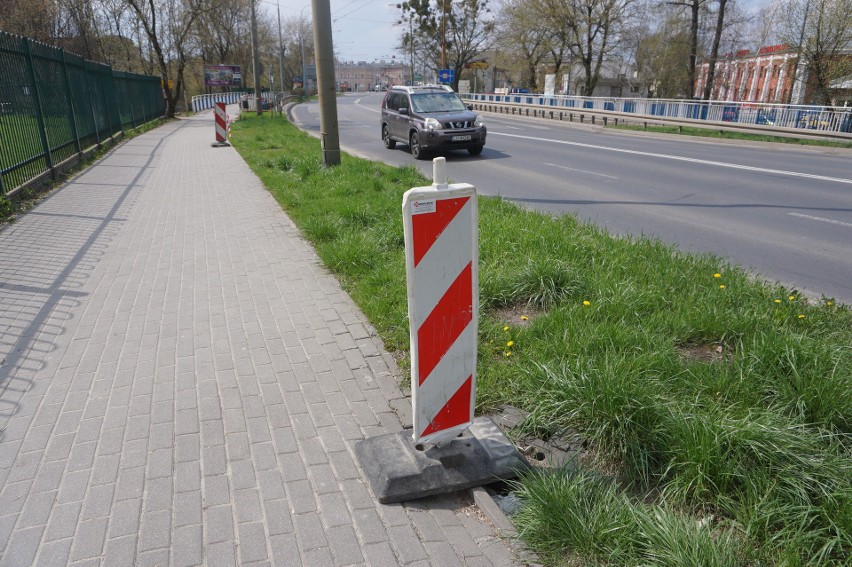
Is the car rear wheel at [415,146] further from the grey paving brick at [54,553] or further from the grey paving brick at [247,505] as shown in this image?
the grey paving brick at [54,553]

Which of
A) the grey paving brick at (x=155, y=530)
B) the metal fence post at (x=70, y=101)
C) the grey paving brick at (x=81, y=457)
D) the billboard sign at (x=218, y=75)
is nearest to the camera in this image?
the grey paving brick at (x=155, y=530)

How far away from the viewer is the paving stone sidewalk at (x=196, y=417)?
8.45 feet

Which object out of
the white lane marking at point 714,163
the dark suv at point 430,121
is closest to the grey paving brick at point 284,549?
the white lane marking at point 714,163

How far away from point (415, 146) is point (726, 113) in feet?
51.3

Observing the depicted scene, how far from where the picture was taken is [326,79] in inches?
468

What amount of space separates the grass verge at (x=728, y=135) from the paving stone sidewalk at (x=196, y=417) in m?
20.7

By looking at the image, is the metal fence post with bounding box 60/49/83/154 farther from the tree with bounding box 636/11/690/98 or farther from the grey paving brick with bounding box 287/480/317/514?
the tree with bounding box 636/11/690/98

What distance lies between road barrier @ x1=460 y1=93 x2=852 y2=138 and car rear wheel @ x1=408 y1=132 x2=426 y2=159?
14.7 m

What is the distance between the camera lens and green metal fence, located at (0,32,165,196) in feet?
31.9

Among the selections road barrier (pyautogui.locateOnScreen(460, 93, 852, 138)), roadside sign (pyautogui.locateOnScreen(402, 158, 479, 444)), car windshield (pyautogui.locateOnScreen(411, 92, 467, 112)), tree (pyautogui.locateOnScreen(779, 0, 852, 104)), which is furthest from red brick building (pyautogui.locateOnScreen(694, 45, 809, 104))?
roadside sign (pyautogui.locateOnScreen(402, 158, 479, 444))

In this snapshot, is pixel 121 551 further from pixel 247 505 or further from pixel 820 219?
pixel 820 219

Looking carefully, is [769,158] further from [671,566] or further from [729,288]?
[671,566]

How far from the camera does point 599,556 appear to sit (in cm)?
238

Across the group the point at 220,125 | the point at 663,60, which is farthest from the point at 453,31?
the point at 220,125
